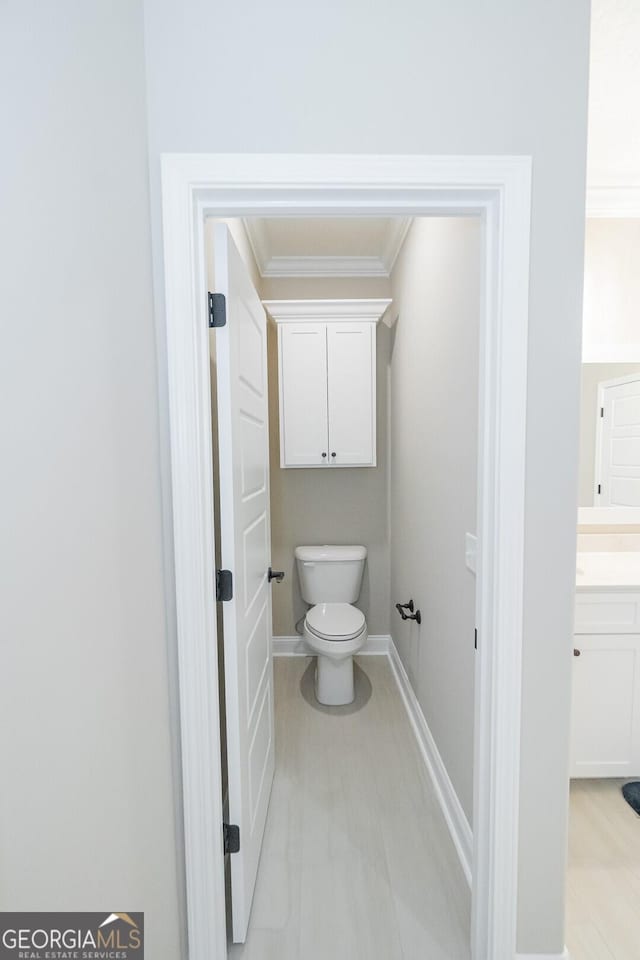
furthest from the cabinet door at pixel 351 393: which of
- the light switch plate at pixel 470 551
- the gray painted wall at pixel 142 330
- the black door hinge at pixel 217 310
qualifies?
the gray painted wall at pixel 142 330

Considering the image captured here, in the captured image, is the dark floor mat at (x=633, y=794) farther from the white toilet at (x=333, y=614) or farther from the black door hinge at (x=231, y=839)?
the black door hinge at (x=231, y=839)

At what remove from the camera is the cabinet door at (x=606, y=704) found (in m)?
1.81

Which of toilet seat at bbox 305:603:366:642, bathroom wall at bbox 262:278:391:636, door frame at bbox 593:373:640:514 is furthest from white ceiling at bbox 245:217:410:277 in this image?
toilet seat at bbox 305:603:366:642

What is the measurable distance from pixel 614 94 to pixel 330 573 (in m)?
2.55

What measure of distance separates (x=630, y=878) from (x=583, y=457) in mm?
1606

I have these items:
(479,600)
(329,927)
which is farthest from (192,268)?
(329,927)

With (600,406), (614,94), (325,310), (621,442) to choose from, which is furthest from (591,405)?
(325,310)

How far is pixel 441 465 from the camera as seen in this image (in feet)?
6.16

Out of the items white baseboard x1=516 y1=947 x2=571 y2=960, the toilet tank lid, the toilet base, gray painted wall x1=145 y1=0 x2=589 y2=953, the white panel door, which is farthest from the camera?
the toilet tank lid

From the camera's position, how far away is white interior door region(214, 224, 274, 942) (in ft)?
3.94

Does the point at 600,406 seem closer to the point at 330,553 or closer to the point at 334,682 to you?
the point at 330,553

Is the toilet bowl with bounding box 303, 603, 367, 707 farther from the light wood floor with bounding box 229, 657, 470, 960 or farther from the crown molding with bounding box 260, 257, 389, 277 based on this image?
the crown molding with bounding box 260, 257, 389, 277

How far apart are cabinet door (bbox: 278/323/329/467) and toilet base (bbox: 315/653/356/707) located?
1.19 meters

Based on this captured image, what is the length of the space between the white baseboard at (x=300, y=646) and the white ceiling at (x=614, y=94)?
112 inches
